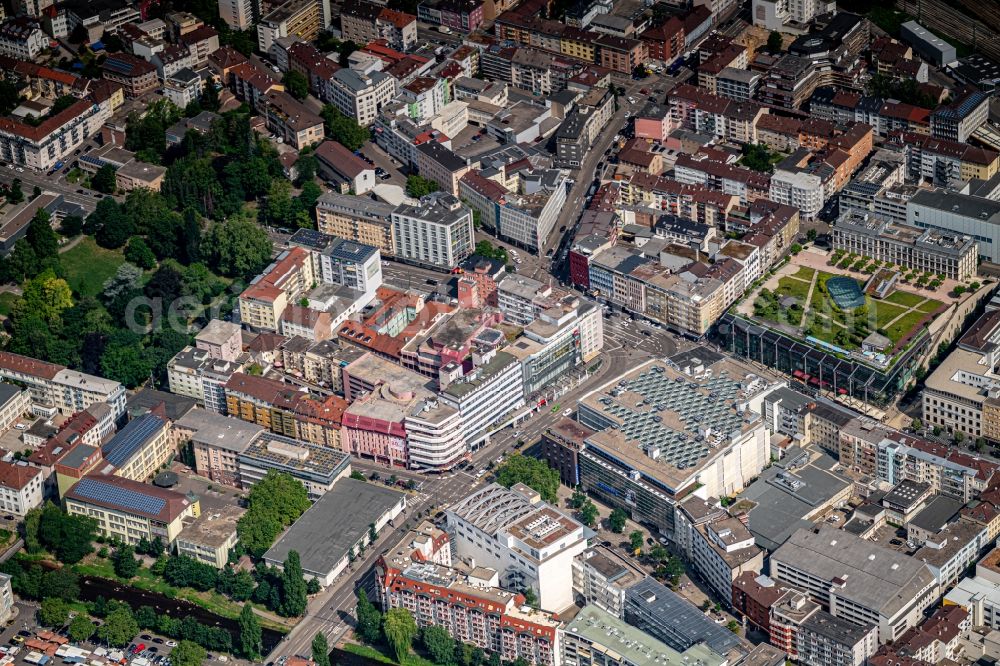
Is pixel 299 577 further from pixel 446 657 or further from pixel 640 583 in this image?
pixel 640 583

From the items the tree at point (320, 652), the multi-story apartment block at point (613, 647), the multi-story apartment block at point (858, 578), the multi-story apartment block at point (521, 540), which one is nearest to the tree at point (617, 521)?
the multi-story apartment block at point (521, 540)

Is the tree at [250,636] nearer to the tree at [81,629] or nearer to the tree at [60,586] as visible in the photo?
the tree at [81,629]

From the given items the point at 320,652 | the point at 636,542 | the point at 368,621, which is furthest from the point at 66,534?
the point at 636,542

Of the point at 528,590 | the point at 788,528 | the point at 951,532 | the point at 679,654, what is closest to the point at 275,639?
the point at 528,590

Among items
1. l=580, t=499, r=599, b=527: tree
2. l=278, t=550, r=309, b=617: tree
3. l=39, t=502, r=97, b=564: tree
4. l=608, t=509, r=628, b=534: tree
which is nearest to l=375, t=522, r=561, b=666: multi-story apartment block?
l=278, t=550, r=309, b=617: tree

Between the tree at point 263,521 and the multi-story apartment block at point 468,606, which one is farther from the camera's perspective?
the tree at point 263,521

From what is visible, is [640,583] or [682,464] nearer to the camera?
[640,583]
